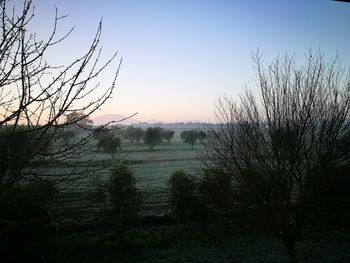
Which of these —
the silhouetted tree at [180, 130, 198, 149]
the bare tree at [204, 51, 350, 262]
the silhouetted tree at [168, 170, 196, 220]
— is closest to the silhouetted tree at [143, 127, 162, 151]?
the silhouetted tree at [180, 130, 198, 149]

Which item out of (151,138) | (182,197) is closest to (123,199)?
(182,197)

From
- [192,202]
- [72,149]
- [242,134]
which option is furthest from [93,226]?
[72,149]

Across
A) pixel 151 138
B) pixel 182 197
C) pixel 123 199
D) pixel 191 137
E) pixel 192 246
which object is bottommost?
pixel 192 246

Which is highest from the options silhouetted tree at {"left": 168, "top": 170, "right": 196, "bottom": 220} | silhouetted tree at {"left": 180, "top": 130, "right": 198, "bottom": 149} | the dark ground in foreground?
silhouetted tree at {"left": 180, "top": 130, "right": 198, "bottom": 149}

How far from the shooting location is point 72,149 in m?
3.21

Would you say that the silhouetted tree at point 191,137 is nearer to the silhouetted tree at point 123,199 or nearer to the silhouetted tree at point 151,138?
the silhouetted tree at point 151,138

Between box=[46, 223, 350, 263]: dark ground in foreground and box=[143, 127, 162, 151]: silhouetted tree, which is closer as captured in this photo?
box=[46, 223, 350, 263]: dark ground in foreground

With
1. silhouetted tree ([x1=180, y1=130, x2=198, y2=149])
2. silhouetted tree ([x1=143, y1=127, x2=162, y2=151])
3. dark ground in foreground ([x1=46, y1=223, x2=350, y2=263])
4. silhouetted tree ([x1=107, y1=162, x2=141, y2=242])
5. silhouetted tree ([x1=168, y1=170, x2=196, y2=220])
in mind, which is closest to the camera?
dark ground in foreground ([x1=46, y1=223, x2=350, y2=263])

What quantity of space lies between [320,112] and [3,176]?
326 inches

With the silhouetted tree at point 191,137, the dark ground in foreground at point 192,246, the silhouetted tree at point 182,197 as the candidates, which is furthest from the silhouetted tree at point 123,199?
the silhouetted tree at point 191,137

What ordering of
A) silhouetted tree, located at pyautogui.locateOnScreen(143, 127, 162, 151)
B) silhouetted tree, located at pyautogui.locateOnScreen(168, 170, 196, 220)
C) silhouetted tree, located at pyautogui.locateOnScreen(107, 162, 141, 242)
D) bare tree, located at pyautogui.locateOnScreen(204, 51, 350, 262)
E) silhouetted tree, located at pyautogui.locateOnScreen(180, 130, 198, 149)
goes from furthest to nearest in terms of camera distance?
silhouetted tree, located at pyautogui.locateOnScreen(180, 130, 198, 149) < silhouetted tree, located at pyautogui.locateOnScreen(143, 127, 162, 151) < silhouetted tree, located at pyautogui.locateOnScreen(168, 170, 196, 220) < silhouetted tree, located at pyautogui.locateOnScreen(107, 162, 141, 242) < bare tree, located at pyautogui.locateOnScreen(204, 51, 350, 262)

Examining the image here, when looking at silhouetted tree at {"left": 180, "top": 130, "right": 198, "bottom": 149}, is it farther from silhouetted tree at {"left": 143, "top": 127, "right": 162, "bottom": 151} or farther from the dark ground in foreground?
the dark ground in foreground

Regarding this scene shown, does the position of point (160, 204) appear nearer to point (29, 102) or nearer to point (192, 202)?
point (192, 202)

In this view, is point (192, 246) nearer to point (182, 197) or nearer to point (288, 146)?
point (182, 197)
